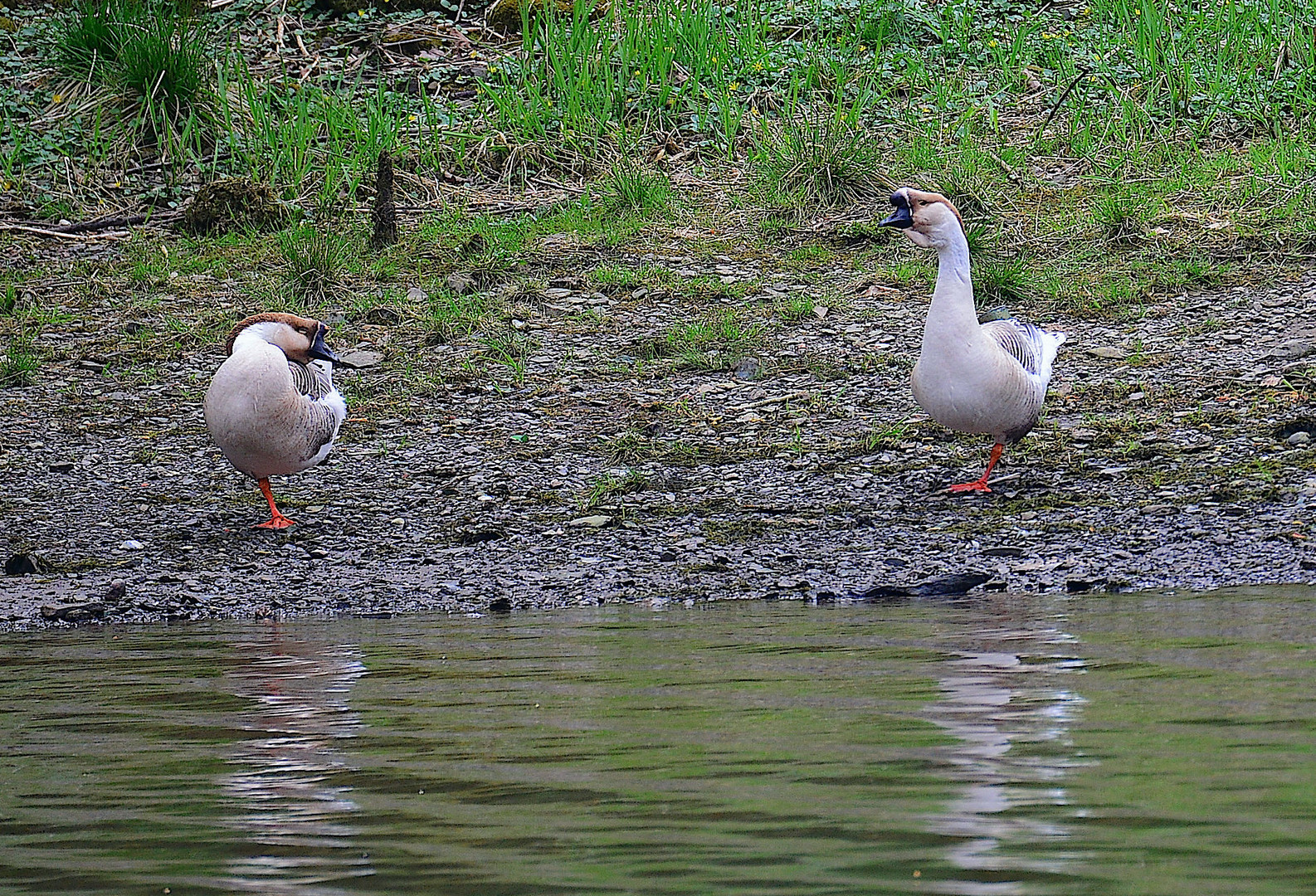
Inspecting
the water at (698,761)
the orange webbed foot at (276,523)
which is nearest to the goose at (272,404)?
the orange webbed foot at (276,523)

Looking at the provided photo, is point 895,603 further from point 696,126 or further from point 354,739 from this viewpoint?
point 696,126

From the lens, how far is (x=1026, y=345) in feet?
23.6

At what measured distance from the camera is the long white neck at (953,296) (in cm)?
680

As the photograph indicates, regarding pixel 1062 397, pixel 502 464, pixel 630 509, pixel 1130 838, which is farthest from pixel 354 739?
pixel 1062 397

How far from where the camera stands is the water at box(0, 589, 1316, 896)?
7.25 feet

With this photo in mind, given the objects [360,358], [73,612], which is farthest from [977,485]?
[360,358]

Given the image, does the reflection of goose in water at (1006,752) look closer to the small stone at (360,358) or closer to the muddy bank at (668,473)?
the muddy bank at (668,473)

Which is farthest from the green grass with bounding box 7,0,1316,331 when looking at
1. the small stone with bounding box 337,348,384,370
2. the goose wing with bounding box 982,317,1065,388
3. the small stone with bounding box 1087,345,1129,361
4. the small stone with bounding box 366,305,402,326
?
the goose wing with bounding box 982,317,1065,388

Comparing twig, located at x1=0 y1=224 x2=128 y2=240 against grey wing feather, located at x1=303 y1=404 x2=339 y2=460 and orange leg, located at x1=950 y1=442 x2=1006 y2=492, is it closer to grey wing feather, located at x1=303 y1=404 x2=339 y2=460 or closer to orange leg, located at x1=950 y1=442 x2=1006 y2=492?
grey wing feather, located at x1=303 y1=404 x2=339 y2=460

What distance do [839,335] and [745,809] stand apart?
6.81m

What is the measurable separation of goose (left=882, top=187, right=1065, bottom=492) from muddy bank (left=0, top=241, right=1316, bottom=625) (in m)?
0.32

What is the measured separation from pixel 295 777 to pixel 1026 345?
5.04 m

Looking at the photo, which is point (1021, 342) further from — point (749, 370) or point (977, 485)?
point (749, 370)

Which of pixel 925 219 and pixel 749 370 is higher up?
pixel 925 219
